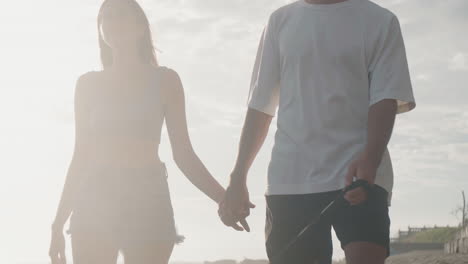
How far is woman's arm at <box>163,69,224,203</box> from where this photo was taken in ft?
16.2

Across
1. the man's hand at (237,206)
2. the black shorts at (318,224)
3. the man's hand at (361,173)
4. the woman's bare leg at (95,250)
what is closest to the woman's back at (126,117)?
the woman's bare leg at (95,250)

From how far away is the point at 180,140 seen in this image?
5.04m

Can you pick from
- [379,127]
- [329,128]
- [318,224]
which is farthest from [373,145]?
[318,224]

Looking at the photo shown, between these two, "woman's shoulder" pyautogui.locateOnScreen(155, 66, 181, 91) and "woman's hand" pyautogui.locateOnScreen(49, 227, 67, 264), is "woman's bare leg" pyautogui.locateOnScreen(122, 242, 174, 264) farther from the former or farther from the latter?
"woman's shoulder" pyautogui.locateOnScreen(155, 66, 181, 91)

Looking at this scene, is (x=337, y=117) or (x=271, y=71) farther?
(x=271, y=71)

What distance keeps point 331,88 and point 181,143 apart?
3.94 feet

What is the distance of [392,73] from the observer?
4270mm

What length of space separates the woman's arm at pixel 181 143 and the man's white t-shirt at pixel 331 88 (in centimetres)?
62

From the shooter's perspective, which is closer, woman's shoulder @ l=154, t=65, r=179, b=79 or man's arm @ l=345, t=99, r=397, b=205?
man's arm @ l=345, t=99, r=397, b=205

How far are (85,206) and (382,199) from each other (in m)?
1.71

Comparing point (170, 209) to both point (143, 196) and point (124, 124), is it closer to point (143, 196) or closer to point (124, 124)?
point (143, 196)

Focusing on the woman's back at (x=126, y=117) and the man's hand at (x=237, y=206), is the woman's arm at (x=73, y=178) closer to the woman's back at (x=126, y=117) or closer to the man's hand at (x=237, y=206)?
the woman's back at (x=126, y=117)

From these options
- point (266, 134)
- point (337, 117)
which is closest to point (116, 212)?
point (266, 134)

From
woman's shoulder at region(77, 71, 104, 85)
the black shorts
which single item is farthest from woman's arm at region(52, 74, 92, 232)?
the black shorts
